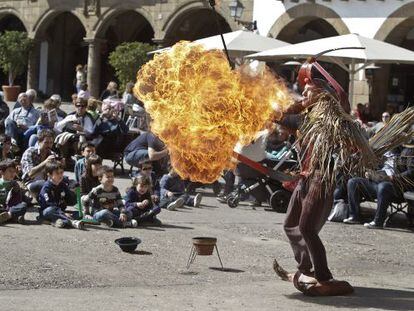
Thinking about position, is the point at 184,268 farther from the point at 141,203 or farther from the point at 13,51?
the point at 13,51

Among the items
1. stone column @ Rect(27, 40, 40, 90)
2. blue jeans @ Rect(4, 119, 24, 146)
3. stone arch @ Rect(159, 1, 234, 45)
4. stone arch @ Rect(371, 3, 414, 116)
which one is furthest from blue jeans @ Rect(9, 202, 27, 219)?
stone column @ Rect(27, 40, 40, 90)

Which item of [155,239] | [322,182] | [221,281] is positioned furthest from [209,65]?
[155,239]

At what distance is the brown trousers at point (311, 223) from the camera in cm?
695

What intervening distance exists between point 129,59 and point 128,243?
1732cm

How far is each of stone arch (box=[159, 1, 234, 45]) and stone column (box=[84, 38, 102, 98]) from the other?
131 inches

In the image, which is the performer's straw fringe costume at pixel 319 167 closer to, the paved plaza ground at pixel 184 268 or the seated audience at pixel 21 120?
the paved plaza ground at pixel 184 268

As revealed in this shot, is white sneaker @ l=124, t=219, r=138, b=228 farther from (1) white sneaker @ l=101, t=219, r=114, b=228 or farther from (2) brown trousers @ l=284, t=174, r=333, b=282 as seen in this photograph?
(2) brown trousers @ l=284, t=174, r=333, b=282

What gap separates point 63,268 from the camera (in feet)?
24.8

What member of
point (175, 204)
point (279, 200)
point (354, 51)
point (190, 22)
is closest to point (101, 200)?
point (175, 204)

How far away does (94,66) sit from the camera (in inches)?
1148

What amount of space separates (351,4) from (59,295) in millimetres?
16956

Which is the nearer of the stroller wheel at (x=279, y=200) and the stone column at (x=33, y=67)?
the stroller wheel at (x=279, y=200)

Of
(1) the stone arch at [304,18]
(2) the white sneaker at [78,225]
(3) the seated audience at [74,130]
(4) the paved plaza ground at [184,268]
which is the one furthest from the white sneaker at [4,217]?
(1) the stone arch at [304,18]

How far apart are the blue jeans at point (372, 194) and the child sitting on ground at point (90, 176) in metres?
3.59
